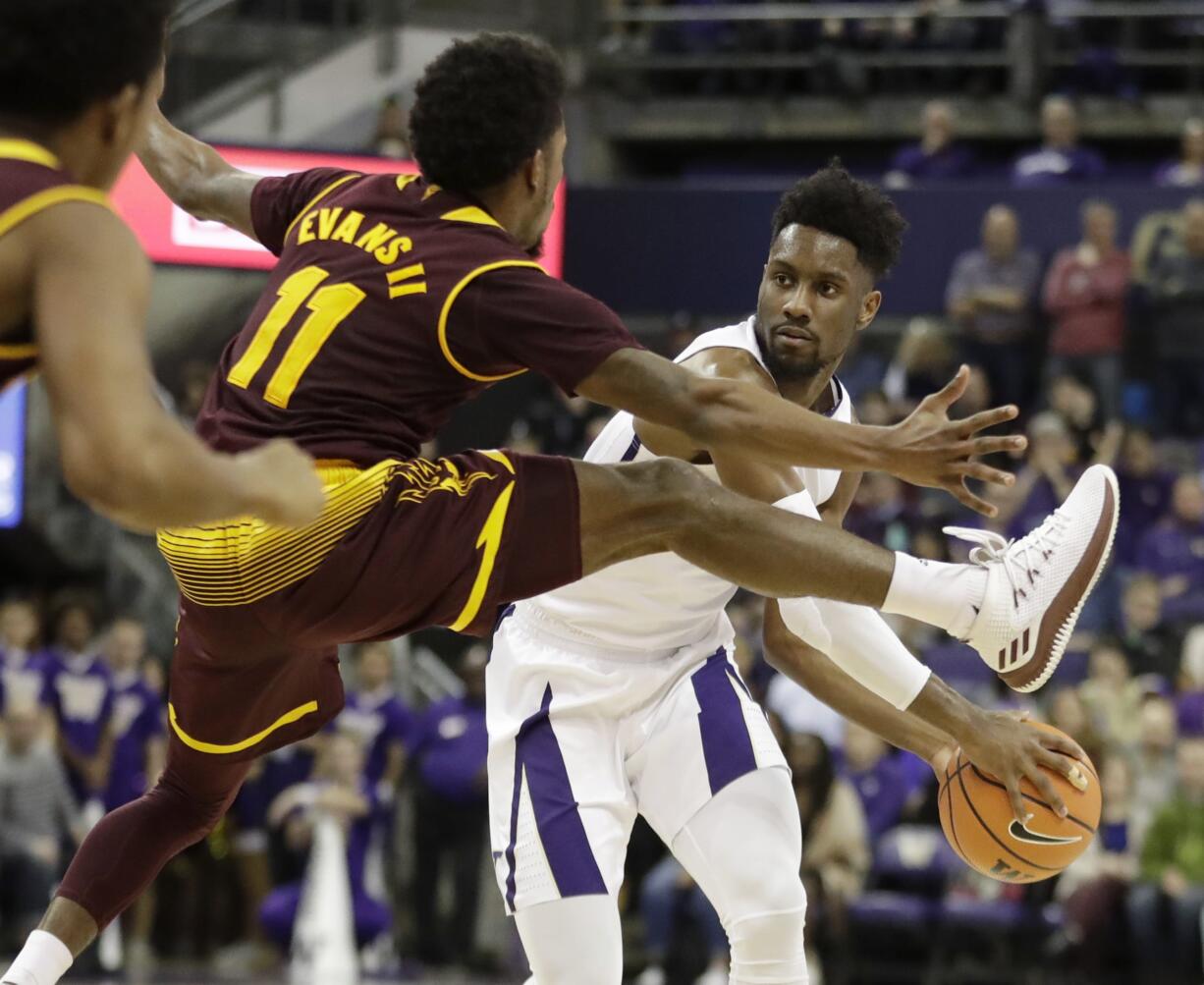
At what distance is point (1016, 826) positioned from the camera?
15.8ft

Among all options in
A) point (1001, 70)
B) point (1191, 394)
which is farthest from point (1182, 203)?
point (1001, 70)

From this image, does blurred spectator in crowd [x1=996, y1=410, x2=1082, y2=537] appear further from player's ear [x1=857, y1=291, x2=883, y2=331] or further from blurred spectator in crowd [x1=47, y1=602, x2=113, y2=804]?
player's ear [x1=857, y1=291, x2=883, y2=331]

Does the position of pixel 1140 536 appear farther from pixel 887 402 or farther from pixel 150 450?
pixel 150 450

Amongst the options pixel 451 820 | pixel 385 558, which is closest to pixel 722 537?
pixel 385 558

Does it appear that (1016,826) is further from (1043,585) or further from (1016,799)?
(1043,585)

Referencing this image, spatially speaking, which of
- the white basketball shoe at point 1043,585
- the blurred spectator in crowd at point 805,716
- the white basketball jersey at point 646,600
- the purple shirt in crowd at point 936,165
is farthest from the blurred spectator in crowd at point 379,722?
the white basketball shoe at point 1043,585

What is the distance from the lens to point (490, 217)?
4.49m

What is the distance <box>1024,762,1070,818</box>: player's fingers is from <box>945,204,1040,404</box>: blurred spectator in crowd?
827 centimetres

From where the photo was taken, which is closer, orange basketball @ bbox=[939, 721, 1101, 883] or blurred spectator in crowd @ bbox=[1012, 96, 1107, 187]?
orange basketball @ bbox=[939, 721, 1101, 883]

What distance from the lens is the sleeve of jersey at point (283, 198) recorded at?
4805 mm

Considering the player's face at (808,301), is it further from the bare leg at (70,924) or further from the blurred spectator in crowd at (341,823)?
the blurred spectator in crowd at (341,823)

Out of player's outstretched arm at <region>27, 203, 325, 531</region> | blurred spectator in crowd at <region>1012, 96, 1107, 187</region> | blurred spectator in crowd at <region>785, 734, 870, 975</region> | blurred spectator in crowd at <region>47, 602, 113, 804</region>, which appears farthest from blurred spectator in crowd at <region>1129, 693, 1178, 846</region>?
player's outstretched arm at <region>27, 203, 325, 531</region>

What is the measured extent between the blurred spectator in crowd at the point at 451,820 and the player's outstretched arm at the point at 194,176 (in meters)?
5.96

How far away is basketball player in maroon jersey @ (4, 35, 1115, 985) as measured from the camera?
13.8 ft
